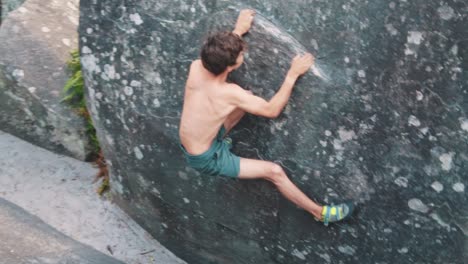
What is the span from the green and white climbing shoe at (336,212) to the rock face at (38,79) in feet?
8.57

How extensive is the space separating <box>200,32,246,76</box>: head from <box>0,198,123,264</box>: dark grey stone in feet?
6.33

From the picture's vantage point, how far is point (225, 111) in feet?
→ 13.9

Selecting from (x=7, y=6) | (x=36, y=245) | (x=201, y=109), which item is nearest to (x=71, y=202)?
(x=36, y=245)

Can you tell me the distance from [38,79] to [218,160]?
2470 millimetres

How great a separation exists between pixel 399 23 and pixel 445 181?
3.05ft

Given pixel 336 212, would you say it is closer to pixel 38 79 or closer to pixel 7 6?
pixel 38 79

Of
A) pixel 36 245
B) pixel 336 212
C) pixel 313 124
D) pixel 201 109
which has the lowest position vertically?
pixel 36 245

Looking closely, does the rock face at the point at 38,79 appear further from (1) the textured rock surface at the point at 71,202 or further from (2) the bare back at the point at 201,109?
(2) the bare back at the point at 201,109

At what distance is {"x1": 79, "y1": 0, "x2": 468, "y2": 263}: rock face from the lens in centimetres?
377

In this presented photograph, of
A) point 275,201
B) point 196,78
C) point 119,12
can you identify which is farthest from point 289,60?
point 119,12

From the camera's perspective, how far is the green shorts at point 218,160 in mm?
4379

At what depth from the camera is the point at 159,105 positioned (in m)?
4.83

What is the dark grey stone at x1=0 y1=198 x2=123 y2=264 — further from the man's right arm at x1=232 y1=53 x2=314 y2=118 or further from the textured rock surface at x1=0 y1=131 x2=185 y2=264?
the man's right arm at x1=232 y1=53 x2=314 y2=118

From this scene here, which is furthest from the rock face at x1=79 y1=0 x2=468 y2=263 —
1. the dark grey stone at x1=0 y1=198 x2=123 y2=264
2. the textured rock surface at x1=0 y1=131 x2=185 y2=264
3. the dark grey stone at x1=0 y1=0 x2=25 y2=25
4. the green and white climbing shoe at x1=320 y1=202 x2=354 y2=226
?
the dark grey stone at x1=0 y1=0 x2=25 y2=25
